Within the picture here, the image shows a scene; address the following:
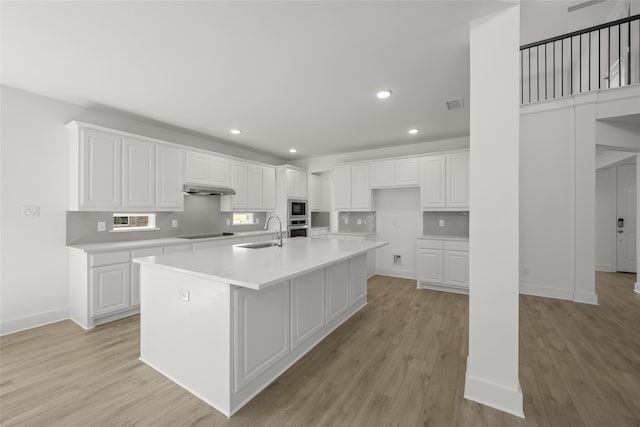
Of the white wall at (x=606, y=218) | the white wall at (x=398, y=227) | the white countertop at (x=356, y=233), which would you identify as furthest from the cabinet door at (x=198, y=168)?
the white wall at (x=606, y=218)

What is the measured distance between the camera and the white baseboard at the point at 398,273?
5.27m

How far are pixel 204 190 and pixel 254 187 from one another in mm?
1256

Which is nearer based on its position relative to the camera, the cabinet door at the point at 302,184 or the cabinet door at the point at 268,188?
the cabinet door at the point at 268,188

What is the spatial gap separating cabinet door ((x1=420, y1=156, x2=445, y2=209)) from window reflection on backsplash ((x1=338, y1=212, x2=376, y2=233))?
128cm

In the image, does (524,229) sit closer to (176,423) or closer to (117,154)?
(176,423)

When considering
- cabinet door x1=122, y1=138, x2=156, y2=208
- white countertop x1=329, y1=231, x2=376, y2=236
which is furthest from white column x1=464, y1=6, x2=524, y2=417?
cabinet door x1=122, y1=138, x2=156, y2=208

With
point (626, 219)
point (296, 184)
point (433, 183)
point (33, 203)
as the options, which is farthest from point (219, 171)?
point (626, 219)

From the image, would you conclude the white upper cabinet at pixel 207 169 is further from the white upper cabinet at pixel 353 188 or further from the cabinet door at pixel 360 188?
the cabinet door at pixel 360 188

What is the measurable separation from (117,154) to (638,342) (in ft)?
20.1

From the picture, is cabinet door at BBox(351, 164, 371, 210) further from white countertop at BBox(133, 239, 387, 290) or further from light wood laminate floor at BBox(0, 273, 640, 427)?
white countertop at BBox(133, 239, 387, 290)

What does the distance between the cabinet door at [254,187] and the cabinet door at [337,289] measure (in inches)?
116

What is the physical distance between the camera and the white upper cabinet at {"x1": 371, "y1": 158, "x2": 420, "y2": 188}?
4918mm

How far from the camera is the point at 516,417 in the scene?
66.0 inches

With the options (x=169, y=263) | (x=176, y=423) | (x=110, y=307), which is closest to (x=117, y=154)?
(x=110, y=307)
